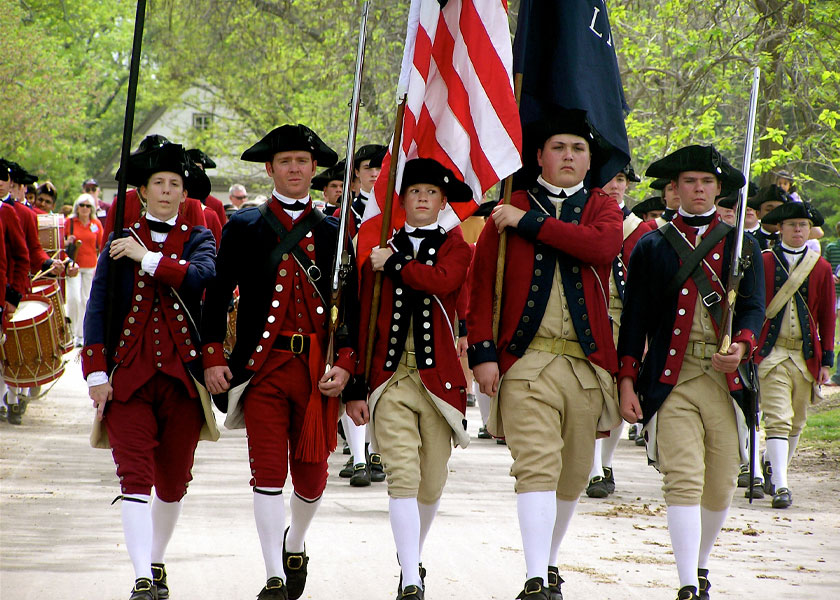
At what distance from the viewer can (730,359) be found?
5.96 meters

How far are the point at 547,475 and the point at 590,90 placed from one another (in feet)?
7.37

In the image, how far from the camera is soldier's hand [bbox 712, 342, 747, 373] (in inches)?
235

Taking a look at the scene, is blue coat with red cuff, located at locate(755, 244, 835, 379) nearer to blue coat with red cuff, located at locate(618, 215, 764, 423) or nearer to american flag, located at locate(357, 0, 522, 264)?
blue coat with red cuff, located at locate(618, 215, 764, 423)

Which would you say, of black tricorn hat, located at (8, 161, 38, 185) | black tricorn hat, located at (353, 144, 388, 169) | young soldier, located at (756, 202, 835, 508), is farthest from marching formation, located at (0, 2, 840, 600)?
black tricorn hat, located at (8, 161, 38, 185)

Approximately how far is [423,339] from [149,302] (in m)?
1.44

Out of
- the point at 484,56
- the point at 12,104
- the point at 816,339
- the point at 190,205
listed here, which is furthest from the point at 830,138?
the point at 12,104

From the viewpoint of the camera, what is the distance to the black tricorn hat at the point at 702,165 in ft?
20.4

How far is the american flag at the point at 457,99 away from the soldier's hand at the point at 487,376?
0.93 meters

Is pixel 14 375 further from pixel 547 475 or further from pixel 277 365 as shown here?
pixel 547 475

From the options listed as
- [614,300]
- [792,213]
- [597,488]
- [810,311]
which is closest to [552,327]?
[597,488]

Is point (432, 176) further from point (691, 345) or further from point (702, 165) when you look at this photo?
point (691, 345)

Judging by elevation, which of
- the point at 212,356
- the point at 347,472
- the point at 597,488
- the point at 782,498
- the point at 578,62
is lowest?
the point at 347,472

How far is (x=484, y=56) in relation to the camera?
6598mm

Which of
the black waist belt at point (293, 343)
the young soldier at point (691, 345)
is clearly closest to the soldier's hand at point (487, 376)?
the young soldier at point (691, 345)
